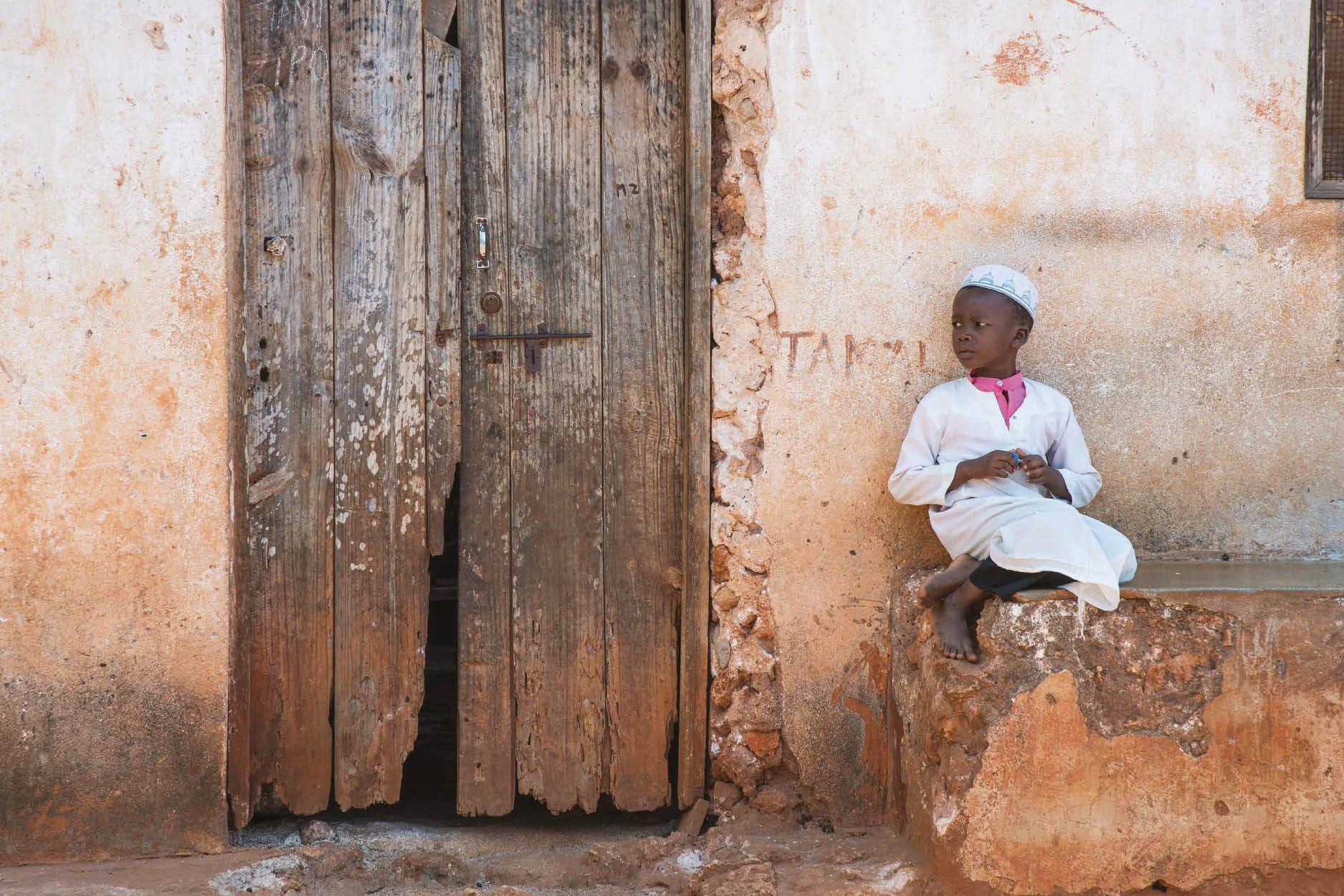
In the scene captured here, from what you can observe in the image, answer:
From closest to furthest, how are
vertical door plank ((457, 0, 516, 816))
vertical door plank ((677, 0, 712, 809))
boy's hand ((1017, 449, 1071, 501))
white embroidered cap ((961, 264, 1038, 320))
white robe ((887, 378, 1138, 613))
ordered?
white robe ((887, 378, 1138, 613))
boy's hand ((1017, 449, 1071, 501))
white embroidered cap ((961, 264, 1038, 320))
vertical door plank ((677, 0, 712, 809))
vertical door plank ((457, 0, 516, 816))

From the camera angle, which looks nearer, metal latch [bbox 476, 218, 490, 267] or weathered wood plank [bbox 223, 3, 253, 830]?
weathered wood plank [bbox 223, 3, 253, 830]

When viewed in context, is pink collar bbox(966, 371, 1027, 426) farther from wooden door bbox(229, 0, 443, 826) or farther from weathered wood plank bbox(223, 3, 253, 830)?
weathered wood plank bbox(223, 3, 253, 830)

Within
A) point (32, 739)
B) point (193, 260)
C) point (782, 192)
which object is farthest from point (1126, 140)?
point (32, 739)

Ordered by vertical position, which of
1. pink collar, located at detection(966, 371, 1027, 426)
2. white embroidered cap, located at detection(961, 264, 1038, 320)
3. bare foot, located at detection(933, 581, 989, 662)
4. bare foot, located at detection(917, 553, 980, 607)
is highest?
white embroidered cap, located at detection(961, 264, 1038, 320)

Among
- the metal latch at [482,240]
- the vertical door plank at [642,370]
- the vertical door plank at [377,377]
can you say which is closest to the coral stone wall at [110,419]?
the vertical door plank at [377,377]

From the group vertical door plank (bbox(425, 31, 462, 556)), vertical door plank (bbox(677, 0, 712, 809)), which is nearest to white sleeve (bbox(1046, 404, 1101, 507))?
vertical door plank (bbox(677, 0, 712, 809))

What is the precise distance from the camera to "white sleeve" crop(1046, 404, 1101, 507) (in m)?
2.72

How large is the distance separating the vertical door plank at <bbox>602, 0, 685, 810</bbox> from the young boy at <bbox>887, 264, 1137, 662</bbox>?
0.64 meters

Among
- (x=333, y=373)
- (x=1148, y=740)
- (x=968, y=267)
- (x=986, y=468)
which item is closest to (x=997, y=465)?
(x=986, y=468)

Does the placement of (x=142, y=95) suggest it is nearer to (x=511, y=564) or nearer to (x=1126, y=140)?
(x=511, y=564)

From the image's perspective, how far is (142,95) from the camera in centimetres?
266

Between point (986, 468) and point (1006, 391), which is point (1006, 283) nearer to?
point (1006, 391)

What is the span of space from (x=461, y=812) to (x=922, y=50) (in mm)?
2342

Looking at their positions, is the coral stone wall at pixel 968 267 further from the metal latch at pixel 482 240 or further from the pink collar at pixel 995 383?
the metal latch at pixel 482 240
